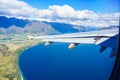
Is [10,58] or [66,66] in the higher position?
[66,66]

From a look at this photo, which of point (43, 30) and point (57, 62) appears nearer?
point (57, 62)

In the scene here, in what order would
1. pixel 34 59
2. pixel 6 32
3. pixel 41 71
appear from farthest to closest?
pixel 6 32 → pixel 34 59 → pixel 41 71

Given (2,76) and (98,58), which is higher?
(98,58)

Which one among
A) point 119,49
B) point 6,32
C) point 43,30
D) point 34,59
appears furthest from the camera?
point 43,30

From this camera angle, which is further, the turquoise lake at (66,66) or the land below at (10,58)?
the land below at (10,58)

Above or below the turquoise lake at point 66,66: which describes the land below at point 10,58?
below

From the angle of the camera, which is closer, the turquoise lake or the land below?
the turquoise lake

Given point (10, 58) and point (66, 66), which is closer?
point (66, 66)

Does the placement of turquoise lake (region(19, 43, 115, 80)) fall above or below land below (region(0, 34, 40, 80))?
above

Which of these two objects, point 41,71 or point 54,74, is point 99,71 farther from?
point 41,71

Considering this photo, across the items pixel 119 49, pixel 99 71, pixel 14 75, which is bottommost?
pixel 14 75

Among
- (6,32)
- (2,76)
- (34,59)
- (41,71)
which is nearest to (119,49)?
(41,71)
